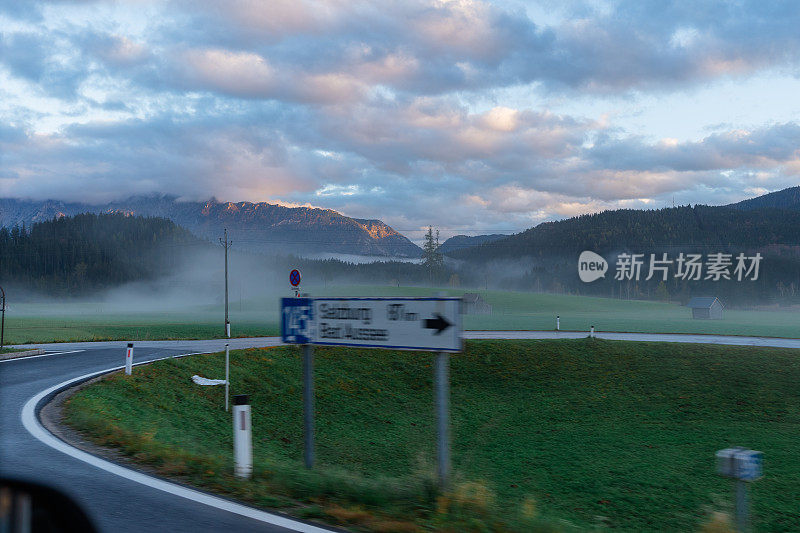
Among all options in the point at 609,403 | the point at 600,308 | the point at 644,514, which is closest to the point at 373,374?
the point at 609,403

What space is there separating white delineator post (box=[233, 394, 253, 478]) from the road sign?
1089 millimetres

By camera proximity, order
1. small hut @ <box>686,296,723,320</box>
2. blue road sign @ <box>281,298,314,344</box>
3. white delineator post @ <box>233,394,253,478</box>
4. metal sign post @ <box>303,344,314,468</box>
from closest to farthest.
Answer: white delineator post @ <box>233,394,253,478</box>
metal sign post @ <box>303,344,314,468</box>
blue road sign @ <box>281,298,314,344</box>
small hut @ <box>686,296,723,320</box>

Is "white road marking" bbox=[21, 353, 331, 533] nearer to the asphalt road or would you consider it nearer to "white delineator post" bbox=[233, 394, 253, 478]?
the asphalt road

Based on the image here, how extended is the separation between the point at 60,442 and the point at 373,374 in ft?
→ 60.0

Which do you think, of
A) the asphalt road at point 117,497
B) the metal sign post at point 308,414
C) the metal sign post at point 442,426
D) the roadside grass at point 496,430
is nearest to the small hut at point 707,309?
the roadside grass at point 496,430

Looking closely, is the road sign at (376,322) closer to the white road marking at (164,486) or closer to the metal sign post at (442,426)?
the metal sign post at (442,426)

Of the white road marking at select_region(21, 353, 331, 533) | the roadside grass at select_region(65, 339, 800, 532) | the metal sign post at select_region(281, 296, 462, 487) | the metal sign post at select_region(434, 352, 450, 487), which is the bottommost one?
the roadside grass at select_region(65, 339, 800, 532)

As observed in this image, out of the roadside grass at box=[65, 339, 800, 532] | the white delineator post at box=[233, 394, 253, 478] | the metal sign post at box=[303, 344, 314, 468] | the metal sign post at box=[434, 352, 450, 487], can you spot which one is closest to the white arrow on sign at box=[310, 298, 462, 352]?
the metal sign post at box=[434, 352, 450, 487]

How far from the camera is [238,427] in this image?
24.5ft

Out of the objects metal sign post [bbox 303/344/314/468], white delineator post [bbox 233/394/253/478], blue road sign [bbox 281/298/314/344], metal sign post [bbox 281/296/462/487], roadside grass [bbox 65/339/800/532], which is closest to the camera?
roadside grass [bbox 65/339/800/532]

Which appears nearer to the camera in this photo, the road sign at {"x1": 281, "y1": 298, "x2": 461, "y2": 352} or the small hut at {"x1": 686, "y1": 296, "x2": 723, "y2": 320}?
the road sign at {"x1": 281, "y1": 298, "x2": 461, "y2": 352}

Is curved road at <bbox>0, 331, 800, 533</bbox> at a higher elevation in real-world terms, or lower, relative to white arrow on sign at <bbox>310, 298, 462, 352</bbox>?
lower

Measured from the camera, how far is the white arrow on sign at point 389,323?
21.8 feet

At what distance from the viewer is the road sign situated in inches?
263
